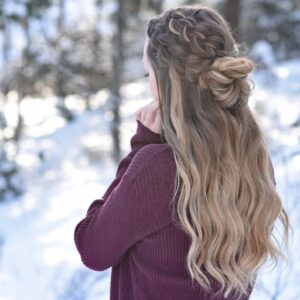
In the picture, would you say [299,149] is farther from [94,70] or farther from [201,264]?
[94,70]

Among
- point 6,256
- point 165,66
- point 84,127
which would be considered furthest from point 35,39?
point 165,66

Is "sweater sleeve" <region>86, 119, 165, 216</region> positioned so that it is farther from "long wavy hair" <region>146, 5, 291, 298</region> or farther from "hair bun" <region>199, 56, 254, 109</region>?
"hair bun" <region>199, 56, 254, 109</region>

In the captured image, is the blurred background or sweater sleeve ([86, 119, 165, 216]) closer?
sweater sleeve ([86, 119, 165, 216])

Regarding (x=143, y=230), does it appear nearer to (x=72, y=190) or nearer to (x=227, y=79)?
(x=227, y=79)

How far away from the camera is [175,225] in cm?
145

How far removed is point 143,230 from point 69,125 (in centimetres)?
1232

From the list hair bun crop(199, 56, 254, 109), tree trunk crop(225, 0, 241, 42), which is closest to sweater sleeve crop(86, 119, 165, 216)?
hair bun crop(199, 56, 254, 109)

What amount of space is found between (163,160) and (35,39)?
8.75 m

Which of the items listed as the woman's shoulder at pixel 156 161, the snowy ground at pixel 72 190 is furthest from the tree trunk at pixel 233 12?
the woman's shoulder at pixel 156 161

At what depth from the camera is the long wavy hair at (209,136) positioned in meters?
1.42

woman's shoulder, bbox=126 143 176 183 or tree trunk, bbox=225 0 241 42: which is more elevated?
tree trunk, bbox=225 0 241 42

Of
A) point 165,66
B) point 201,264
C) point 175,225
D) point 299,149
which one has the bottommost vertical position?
point 299,149

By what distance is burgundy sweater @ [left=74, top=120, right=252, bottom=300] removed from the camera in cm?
142

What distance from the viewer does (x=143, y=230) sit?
1440 mm
